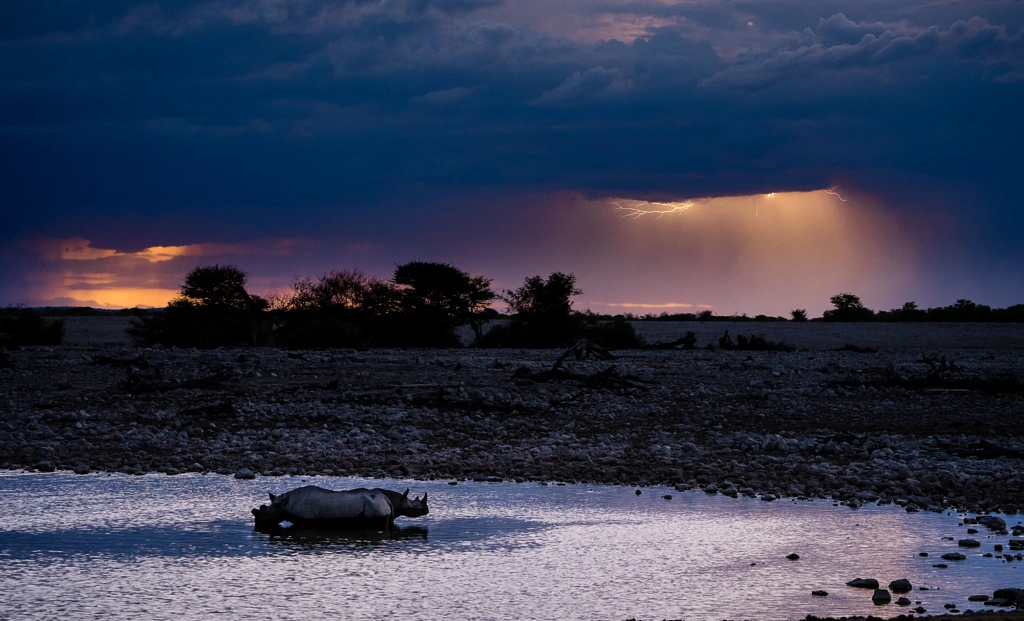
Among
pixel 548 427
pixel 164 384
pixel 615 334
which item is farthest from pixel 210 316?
pixel 548 427

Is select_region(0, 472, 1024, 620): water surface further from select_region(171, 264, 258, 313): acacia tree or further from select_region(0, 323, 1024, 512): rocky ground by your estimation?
select_region(171, 264, 258, 313): acacia tree

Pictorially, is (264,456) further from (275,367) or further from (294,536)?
(275,367)

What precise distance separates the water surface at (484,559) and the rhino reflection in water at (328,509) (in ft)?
0.71

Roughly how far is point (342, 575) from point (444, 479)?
16.0 ft

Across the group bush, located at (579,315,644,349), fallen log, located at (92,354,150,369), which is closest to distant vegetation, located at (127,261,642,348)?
bush, located at (579,315,644,349)

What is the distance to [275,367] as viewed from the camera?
93.0 ft

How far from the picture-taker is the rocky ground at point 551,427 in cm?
1309

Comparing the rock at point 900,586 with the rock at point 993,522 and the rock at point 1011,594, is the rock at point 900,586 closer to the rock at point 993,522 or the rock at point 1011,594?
the rock at point 1011,594

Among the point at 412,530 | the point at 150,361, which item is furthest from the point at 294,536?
the point at 150,361

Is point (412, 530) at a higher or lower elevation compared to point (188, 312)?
lower

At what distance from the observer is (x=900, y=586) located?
7.52 meters

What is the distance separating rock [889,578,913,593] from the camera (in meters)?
7.51

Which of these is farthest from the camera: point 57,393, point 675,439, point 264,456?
point 57,393

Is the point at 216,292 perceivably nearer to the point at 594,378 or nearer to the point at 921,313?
the point at 594,378
